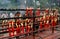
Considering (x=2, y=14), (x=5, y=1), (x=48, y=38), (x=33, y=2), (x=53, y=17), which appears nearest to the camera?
Result: (x=48, y=38)

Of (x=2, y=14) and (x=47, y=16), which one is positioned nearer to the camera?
(x=47, y=16)

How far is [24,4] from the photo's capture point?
24.6 ft

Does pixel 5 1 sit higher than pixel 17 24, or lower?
higher

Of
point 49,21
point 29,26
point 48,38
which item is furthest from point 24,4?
point 48,38

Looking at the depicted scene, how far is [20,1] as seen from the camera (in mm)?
7680

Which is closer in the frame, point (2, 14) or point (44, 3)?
point (2, 14)

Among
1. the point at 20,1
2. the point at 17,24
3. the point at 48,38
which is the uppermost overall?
the point at 20,1

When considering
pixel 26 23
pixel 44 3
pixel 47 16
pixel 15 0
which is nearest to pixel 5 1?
pixel 15 0

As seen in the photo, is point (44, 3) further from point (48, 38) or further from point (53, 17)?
point (48, 38)

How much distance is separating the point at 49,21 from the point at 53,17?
0.76ft

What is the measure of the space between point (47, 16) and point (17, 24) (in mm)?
1188

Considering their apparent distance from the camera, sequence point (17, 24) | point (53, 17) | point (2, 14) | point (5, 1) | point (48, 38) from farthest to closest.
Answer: point (5, 1) < point (2, 14) < point (53, 17) < point (17, 24) < point (48, 38)

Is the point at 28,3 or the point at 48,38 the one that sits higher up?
the point at 28,3

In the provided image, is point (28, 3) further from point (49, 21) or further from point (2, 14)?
point (49, 21)
